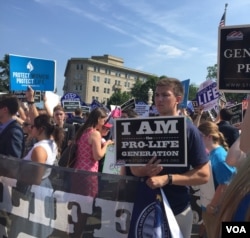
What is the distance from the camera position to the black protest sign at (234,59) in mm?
3850

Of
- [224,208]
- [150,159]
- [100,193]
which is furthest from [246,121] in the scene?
[100,193]

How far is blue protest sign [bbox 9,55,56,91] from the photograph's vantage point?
8.19 m

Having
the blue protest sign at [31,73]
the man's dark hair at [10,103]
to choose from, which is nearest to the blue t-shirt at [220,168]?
the man's dark hair at [10,103]

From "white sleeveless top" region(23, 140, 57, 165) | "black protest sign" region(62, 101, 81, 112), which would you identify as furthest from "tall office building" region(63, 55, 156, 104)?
"white sleeveless top" region(23, 140, 57, 165)

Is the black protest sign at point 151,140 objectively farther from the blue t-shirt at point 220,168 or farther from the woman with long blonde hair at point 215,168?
the blue t-shirt at point 220,168

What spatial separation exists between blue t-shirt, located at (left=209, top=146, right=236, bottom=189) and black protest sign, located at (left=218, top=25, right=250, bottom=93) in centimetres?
78

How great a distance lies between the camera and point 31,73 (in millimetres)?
8344

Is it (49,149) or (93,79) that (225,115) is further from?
(93,79)

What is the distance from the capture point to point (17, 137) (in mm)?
4691

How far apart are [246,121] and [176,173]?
56.1 inches

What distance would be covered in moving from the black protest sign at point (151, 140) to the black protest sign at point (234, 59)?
4.41 feet

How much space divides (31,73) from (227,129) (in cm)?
419

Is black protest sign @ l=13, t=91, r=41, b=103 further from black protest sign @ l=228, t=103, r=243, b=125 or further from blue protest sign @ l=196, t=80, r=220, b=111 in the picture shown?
black protest sign @ l=228, t=103, r=243, b=125

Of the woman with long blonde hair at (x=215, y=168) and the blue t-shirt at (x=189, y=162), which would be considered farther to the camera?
the woman with long blonde hair at (x=215, y=168)
